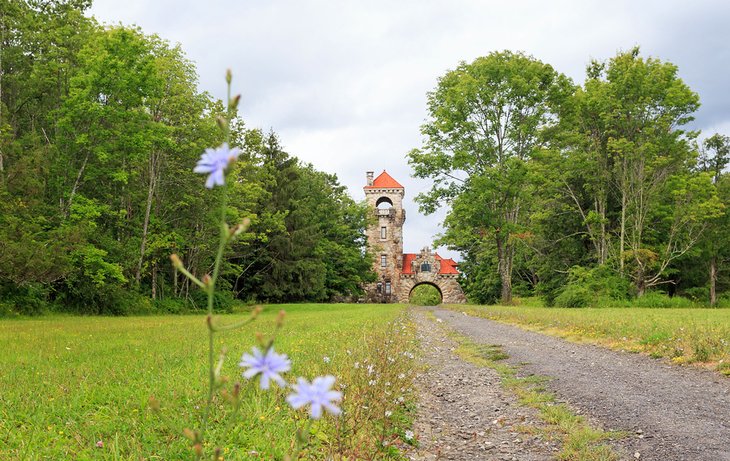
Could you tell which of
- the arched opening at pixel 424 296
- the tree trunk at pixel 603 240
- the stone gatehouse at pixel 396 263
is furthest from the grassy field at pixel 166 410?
the arched opening at pixel 424 296

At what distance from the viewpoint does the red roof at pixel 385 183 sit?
212 ft

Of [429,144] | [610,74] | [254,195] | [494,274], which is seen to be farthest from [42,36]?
[494,274]

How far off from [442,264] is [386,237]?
778 cm

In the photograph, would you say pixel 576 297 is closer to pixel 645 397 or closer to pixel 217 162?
pixel 645 397

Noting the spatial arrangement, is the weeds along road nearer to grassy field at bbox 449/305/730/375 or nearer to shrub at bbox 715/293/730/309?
grassy field at bbox 449/305/730/375

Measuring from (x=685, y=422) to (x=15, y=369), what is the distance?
7762mm

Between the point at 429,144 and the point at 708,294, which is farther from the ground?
the point at 429,144

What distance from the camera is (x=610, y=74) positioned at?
31.0 m

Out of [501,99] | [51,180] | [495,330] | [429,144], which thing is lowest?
[495,330]

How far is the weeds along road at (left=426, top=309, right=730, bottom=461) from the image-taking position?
4.39 metres

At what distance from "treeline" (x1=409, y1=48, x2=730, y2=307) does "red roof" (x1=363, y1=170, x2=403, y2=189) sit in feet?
93.5

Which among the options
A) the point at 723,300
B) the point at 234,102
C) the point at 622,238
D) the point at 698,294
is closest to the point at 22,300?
the point at 234,102

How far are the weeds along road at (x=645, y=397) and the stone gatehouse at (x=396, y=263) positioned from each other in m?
51.7

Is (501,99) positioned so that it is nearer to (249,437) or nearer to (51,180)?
(51,180)
